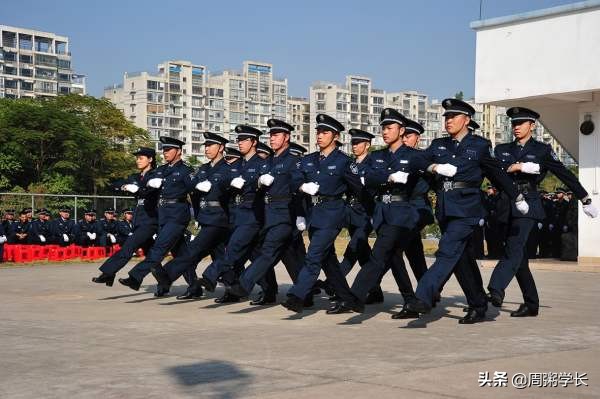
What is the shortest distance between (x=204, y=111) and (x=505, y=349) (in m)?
154

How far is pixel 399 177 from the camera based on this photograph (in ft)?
28.7

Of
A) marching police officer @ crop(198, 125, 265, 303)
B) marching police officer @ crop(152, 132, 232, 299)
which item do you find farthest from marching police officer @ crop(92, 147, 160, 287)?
marching police officer @ crop(198, 125, 265, 303)

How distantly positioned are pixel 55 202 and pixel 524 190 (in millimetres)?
17356

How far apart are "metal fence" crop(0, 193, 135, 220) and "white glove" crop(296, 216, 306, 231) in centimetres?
1401

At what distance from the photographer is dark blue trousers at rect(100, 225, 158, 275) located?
1091 cm

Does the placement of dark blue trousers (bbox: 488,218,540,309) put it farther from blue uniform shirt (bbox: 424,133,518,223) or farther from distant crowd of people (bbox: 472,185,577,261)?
distant crowd of people (bbox: 472,185,577,261)

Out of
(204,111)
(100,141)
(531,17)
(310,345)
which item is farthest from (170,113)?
(310,345)

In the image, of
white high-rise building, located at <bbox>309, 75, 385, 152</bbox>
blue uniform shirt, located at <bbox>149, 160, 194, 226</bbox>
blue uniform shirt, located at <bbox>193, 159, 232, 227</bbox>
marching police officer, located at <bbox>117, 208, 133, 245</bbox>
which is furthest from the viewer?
white high-rise building, located at <bbox>309, 75, 385, 152</bbox>

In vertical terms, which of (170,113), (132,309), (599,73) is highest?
(170,113)

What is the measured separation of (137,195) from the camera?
11.2m

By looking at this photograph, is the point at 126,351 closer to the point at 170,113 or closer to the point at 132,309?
the point at 132,309

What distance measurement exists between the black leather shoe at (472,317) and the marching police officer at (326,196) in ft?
3.70

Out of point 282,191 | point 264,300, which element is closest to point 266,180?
point 282,191

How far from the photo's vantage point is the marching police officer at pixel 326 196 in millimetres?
9023
